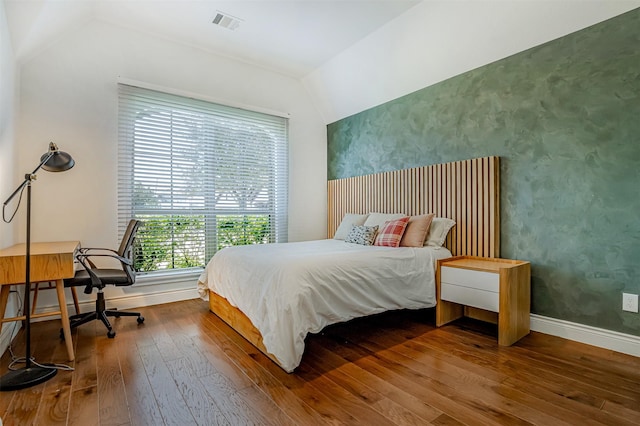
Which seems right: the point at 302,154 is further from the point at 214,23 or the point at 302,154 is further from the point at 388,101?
the point at 214,23

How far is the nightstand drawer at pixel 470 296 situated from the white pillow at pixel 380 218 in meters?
0.99

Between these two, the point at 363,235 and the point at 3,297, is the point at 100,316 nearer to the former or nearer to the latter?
the point at 3,297

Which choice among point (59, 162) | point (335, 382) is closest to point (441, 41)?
point (335, 382)

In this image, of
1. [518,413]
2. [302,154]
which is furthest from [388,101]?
[518,413]

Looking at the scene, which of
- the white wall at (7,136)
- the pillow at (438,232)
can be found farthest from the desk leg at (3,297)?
the pillow at (438,232)

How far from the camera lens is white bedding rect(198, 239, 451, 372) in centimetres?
206

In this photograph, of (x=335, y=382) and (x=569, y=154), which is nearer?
(x=335, y=382)

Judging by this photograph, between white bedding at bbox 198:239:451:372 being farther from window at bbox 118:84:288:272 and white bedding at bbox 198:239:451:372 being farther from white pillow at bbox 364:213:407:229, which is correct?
window at bbox 118:84:288:272

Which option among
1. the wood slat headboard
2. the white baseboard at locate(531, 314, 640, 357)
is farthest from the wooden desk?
the white baseboard at locate(531, 314, 640, 357)

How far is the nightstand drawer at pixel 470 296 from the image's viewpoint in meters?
2.54

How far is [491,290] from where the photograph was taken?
2.55 meters

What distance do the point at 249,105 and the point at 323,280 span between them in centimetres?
288

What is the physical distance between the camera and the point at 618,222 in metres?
2.41

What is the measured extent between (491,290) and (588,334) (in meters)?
0.81
